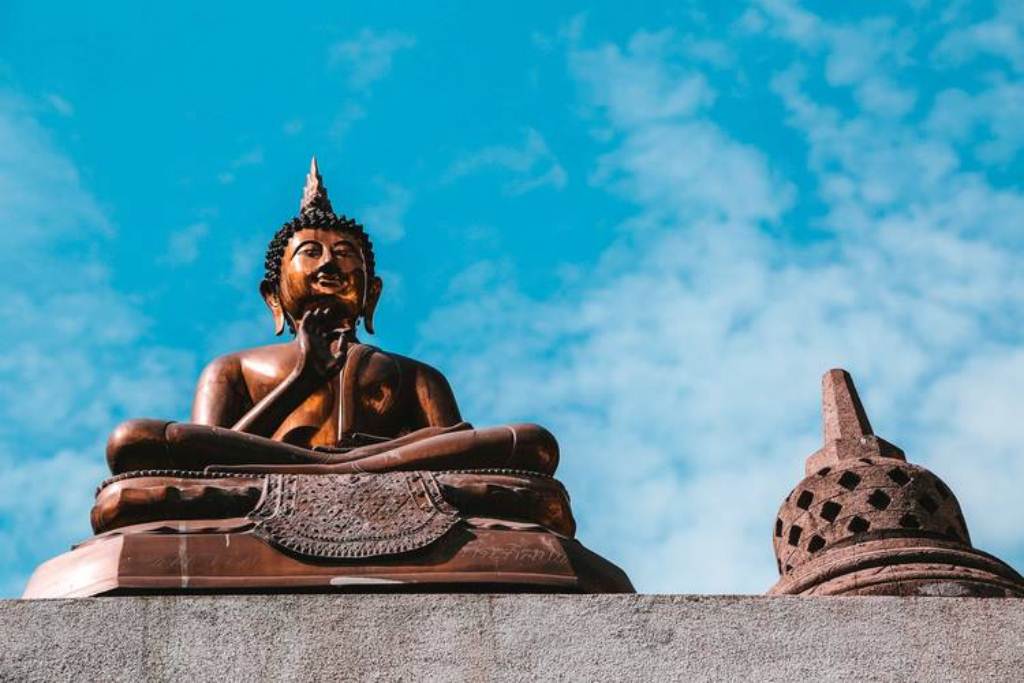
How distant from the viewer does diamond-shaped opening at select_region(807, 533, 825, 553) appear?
10008 millimetres

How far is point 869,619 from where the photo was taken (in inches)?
318

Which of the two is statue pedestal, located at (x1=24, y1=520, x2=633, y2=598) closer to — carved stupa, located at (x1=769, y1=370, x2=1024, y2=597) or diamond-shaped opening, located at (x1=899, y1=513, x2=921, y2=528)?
carved stupa, located at (x1=769, y1=370, x2=1024, y2=597)

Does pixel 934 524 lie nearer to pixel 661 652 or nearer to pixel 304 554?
pixel 661 652

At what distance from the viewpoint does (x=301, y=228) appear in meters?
12.3

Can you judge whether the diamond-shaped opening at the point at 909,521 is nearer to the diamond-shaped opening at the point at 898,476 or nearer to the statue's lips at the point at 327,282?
the diamond-shaped opening at the point at 898,476

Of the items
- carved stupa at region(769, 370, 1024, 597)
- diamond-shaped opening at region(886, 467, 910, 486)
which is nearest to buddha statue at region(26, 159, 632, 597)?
carved stupa at region(769, 370, 1024, 597)

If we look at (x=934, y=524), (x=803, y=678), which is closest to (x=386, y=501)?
(x=803, y=678)

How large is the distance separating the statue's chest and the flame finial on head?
1492 millimetres

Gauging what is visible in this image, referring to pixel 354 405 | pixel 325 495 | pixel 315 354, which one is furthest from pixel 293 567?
pixel 354 405

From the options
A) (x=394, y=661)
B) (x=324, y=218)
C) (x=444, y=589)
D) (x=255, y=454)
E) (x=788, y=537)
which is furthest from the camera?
(x=324, y=218)

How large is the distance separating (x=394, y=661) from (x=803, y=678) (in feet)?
5.29

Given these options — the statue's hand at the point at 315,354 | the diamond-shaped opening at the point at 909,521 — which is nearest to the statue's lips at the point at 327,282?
the statue's hand at the point at 315,354

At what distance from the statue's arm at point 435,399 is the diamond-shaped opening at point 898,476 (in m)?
2.46

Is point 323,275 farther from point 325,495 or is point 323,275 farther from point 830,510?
point 830,510
